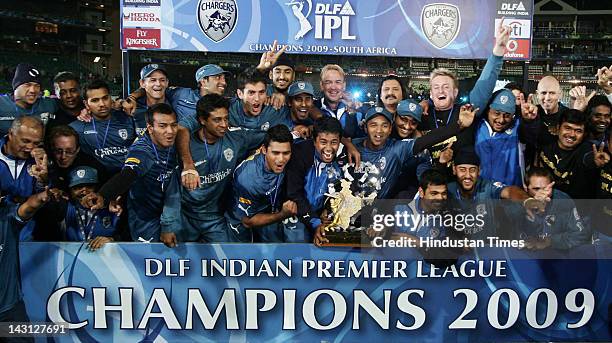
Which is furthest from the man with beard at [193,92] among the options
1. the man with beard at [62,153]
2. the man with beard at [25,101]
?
the man with beard at [25,101]

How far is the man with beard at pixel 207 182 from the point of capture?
232 centimetres

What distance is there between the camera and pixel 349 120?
2613mm

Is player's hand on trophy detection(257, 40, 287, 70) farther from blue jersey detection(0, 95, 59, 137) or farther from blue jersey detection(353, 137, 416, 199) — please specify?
blue jersey detection(0, 95, 59, 137)

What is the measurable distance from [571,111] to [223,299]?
77.6 inches

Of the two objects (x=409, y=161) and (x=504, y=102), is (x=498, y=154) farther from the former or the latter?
(x=409, y=161)

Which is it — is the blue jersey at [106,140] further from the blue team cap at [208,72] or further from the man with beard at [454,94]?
the man with beard at [454,94]

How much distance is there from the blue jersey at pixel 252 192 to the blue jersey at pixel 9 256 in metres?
1.03

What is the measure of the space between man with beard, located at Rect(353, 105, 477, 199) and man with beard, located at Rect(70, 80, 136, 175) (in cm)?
122

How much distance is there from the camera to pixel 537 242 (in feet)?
7.72

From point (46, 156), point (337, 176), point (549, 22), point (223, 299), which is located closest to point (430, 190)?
point (337, 176)

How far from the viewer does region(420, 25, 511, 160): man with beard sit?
7.89ft

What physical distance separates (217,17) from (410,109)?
7.38ft

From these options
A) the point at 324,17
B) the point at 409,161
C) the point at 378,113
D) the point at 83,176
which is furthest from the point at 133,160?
the point at 324,17

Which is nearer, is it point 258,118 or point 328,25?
point 258,118
